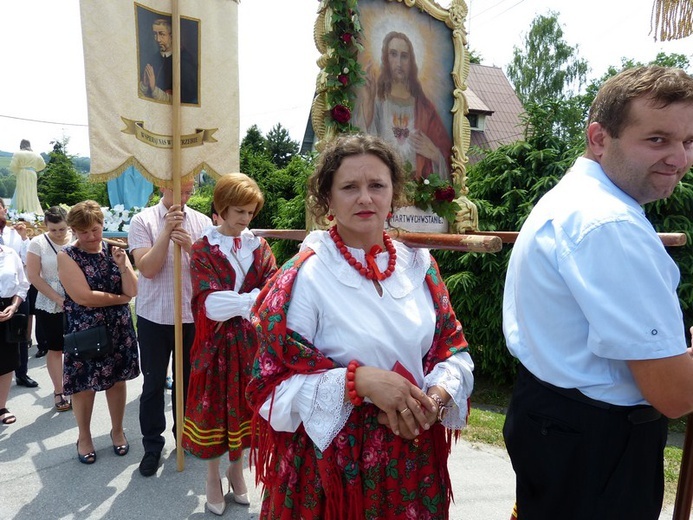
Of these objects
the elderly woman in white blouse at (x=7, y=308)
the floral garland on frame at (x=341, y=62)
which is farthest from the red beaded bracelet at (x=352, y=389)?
the elderly woman in white blouse at (x=7, y=308)

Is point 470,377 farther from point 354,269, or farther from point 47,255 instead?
point 47,255

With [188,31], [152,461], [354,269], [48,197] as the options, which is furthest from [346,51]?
[48,197]

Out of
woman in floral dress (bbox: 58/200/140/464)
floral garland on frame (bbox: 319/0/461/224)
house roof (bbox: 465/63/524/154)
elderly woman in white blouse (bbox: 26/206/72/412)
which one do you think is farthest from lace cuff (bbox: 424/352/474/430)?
house roof (bbox: 465/63/524/154)

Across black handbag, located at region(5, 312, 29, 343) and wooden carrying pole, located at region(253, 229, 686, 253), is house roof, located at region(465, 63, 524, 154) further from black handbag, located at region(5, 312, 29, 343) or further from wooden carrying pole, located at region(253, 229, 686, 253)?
wooden carrying pole, located at region(253, 229, 686, 253)

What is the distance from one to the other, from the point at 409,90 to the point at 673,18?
1.33 metres

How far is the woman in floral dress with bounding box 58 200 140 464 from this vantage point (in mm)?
3371

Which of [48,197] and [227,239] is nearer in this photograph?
[227,239]

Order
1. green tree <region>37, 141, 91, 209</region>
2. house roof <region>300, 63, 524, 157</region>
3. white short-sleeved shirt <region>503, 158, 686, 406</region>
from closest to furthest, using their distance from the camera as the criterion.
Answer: white short-sleeved shirt <region>503, 158, 686, 406</region>
house roof <region>300, 63, 524, 157</region>
green tree <region>37, 141, 91, 209</region>

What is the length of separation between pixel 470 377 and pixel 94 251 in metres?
2.80

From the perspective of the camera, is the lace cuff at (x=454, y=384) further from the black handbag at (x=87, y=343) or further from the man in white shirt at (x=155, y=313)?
the black handbag at (x=87, y=343)

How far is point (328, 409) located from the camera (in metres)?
1.51

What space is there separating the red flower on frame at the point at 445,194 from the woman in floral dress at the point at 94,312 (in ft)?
6.93

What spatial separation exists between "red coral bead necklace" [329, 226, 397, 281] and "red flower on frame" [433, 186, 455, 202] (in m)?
1.35

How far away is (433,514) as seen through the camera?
1635 millimetres
